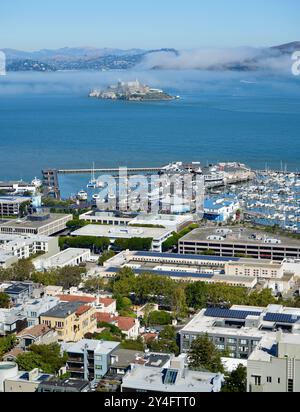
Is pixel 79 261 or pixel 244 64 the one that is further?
pixel 244 64

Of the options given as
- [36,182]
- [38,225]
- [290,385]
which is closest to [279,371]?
[290,385]

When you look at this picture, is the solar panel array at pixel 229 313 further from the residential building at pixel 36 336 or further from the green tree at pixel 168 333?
the residential building at pixel 36 336

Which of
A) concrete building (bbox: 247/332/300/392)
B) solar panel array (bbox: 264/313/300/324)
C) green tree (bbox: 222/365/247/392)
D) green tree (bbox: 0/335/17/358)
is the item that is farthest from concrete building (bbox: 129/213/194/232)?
concrete building (bbox: 247/332/300/392)

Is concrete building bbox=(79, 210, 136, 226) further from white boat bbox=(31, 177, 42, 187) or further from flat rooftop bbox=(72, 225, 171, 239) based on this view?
white boat bbox=(31, 177, 42, 187)

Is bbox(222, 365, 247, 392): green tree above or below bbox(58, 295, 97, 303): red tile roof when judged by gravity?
above

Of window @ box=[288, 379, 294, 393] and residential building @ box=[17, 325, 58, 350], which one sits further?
residential building @ box=[17, 325, 58, 350]

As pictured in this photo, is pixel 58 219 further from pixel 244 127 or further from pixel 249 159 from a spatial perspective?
pixel 244 127
